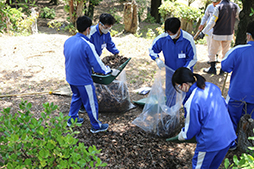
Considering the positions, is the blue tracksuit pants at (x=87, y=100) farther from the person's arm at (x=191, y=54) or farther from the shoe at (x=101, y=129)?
the person's arm at (x=191, y=54)

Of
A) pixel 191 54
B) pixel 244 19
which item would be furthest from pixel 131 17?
pixel 191 54

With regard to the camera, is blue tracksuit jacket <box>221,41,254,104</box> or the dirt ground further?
the dirt ground

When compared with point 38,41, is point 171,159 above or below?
below

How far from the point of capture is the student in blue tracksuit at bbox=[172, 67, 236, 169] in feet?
6.73

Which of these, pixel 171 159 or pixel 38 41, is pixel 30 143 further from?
pixel 38 41

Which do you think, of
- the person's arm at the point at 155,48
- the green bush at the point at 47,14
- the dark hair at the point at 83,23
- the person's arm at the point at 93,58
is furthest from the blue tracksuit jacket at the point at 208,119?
the green bush at the point at 47,14

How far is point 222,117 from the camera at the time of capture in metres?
2.13

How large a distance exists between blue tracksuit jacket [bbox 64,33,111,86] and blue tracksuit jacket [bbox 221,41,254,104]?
1.70 meters

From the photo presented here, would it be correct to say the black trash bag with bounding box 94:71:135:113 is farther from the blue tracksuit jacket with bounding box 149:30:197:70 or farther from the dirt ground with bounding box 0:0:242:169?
the blue tracksuit jacket with bounding box 149:30:197:70

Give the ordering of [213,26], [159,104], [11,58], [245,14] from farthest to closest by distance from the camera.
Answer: [11,58]
[213,26]
[245,14]
[159,104]

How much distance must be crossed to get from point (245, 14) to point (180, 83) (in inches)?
126

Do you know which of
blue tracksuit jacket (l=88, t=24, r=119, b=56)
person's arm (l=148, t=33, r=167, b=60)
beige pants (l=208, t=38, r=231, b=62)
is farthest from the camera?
beige pants (l=208, t=38, r=231, b=62)

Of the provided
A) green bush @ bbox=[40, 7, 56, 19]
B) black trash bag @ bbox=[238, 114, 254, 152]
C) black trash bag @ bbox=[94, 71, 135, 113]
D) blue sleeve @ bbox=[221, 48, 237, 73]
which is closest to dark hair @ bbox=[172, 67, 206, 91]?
blue sleeve @ bbox=[221, 48, 237, 73]

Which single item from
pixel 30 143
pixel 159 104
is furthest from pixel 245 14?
pixel 30 143
